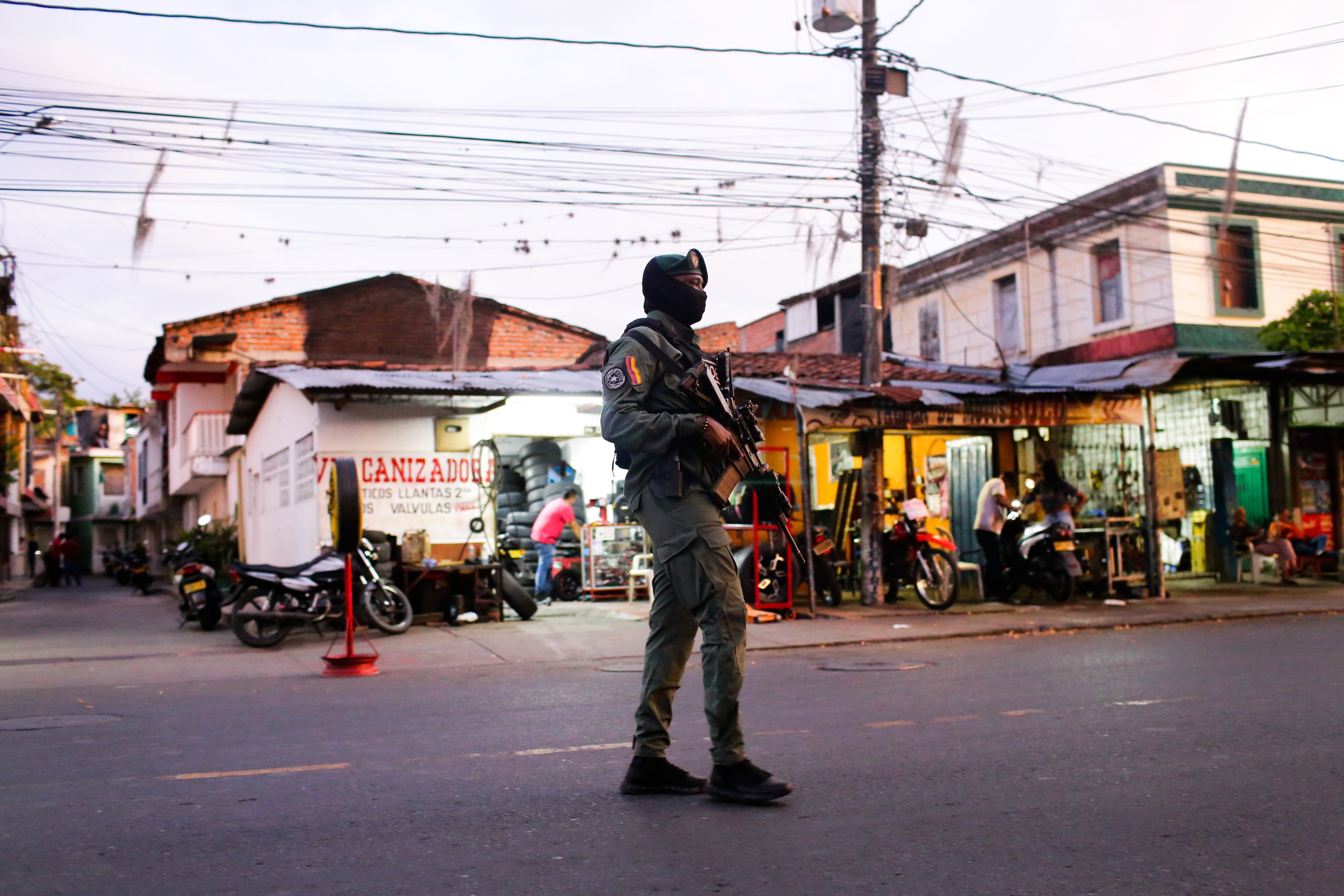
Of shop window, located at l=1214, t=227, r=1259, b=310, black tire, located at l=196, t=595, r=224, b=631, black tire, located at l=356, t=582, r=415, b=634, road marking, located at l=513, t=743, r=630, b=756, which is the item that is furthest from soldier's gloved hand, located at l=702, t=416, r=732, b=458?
shop window, located at l=1214, t=227, r=1259, b=310

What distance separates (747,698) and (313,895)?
4.31 metres

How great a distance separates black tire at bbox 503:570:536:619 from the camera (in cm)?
1390

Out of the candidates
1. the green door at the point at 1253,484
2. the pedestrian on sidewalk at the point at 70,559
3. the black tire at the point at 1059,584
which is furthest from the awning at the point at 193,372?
the green door at the point at 1253,484

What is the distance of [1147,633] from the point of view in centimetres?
1133

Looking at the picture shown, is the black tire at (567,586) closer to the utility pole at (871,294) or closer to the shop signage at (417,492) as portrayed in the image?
the shop signage at (417,492)

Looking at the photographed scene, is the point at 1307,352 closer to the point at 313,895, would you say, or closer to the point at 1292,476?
the point at 1292,476

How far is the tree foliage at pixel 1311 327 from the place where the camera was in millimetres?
20734

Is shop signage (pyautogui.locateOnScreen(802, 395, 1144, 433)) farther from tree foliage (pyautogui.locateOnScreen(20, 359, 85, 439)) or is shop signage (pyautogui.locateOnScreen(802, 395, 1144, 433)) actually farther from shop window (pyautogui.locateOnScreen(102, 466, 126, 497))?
shop window (pyautogui.locateOnScreen(102, 466, 126, 497))

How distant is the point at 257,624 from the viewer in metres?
11.9

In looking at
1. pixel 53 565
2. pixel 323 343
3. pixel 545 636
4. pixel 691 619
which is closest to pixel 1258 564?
pixel 545 636

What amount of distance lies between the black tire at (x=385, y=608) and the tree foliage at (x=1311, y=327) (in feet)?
53.1

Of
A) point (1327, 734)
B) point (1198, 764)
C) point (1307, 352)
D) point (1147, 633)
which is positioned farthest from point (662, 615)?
point (1307, 352)

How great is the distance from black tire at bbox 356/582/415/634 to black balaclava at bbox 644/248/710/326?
28.2 feet

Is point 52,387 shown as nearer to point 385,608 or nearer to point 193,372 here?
point 193,372
